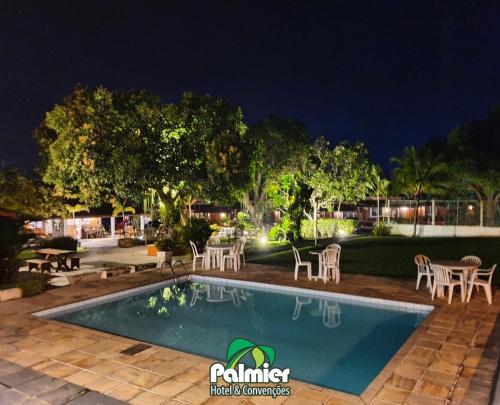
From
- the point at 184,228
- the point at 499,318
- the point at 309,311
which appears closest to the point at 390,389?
the point at 499,318

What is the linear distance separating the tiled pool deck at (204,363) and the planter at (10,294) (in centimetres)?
79

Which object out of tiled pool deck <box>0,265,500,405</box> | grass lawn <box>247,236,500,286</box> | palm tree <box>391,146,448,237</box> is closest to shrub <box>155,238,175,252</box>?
grass lawn <box>247,236,500,286</box>

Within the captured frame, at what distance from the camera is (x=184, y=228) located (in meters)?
16.0

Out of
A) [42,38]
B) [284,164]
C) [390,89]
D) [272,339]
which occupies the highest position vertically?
[390,89]

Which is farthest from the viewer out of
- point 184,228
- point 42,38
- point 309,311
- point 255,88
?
point 255,88

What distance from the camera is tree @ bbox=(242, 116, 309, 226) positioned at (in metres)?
22.0

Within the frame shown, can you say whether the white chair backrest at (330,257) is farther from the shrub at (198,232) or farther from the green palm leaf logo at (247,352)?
the shrub at (198,232)

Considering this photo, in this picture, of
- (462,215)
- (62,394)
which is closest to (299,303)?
(62,394)

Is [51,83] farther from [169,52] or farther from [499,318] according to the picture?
[499,318]

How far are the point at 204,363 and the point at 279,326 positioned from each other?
283 cm

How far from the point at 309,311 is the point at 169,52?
25.4 m

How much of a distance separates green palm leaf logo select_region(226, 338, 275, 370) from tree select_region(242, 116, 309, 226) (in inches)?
566

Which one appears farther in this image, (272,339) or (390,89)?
(390,89)

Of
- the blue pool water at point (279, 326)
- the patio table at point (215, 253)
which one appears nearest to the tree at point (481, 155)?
the patio table at point (215, 253)
